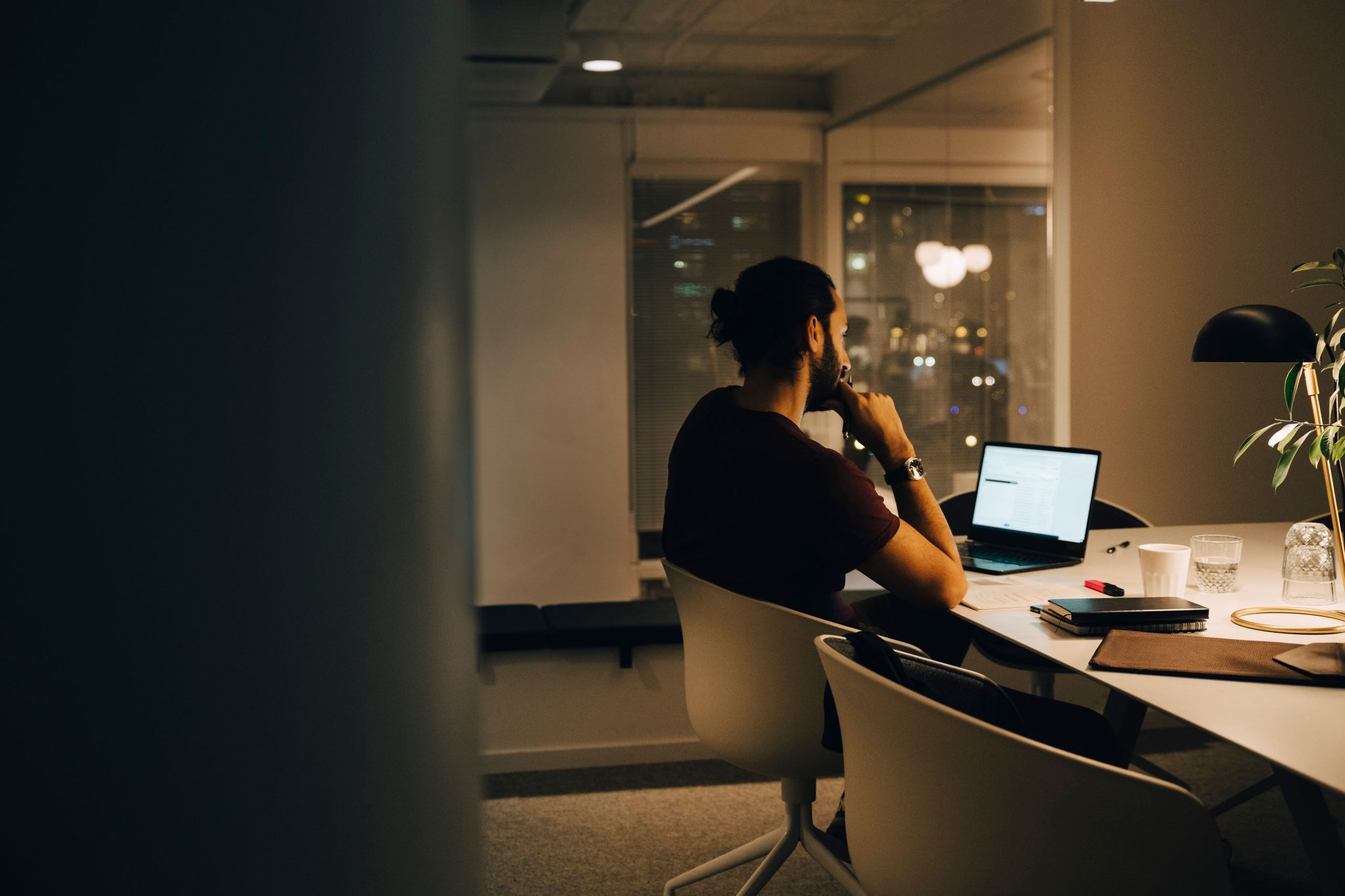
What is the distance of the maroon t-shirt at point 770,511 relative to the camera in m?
1.99

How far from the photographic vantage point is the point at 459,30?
0.38m

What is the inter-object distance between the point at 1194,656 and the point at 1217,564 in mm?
552

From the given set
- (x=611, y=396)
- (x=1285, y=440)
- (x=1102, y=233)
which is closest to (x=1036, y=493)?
(x=1285, y=440)

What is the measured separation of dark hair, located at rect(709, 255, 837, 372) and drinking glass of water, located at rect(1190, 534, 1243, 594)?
2.93ft

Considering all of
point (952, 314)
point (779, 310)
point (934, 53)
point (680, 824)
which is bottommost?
point (680, 824)

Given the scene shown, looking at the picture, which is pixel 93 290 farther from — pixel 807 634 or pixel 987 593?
pixel 987 593

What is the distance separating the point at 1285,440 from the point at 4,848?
2.14 meters

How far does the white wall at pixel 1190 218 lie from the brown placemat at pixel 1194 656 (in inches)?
77.2

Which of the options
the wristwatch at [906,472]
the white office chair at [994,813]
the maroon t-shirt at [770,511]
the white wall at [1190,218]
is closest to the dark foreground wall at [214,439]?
the white office chair at [994,813]

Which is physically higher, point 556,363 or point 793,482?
point 556,363

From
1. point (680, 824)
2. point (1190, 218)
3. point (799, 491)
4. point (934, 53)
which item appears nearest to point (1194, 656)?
point (799, 491)

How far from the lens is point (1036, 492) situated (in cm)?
277

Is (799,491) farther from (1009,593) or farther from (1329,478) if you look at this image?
(1329,478)

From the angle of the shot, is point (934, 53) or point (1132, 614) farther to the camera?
point (934, 53)
